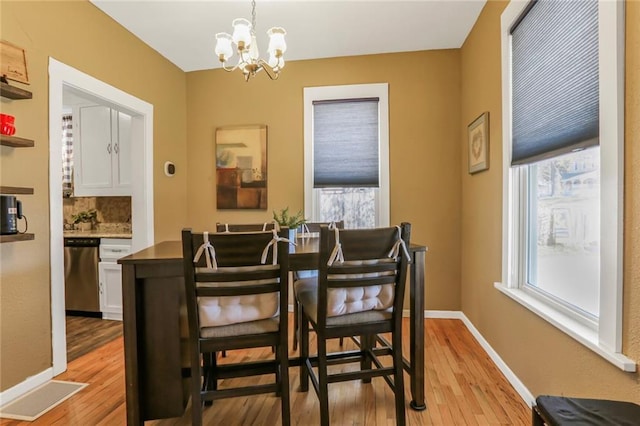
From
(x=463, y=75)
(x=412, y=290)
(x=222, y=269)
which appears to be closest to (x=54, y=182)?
(x=222, y=269)

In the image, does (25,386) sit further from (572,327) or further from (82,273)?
(572,327)

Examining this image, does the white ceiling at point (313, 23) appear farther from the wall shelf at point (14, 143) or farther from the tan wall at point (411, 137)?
the wall shelf at point (14, 143)

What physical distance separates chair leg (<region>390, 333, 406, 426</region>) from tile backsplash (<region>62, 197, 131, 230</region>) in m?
3.62

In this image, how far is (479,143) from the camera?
8.99 feet

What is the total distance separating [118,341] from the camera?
2.84m

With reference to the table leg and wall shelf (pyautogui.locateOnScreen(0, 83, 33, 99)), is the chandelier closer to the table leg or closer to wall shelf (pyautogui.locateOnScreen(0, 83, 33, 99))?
wall shelf (pyautogui.locateOnScreen(0, 83, 33, 99))

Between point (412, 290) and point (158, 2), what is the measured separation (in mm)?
2881

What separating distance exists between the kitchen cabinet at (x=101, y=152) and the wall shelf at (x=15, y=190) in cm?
161

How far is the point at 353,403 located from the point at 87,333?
2604 millimetres

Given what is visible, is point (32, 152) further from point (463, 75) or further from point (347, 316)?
point (463, 75)

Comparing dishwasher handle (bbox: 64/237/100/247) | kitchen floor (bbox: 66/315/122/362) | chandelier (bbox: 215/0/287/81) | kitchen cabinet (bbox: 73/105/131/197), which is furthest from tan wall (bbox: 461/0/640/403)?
dishwasher handle (bbox: 64/237/100/247)

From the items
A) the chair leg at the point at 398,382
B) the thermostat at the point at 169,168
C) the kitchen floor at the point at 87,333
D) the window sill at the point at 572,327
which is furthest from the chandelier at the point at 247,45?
the kitchen floor at the point at 87,333

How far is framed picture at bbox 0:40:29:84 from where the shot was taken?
189 centimetres

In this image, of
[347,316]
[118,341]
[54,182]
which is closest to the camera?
[347,316]
